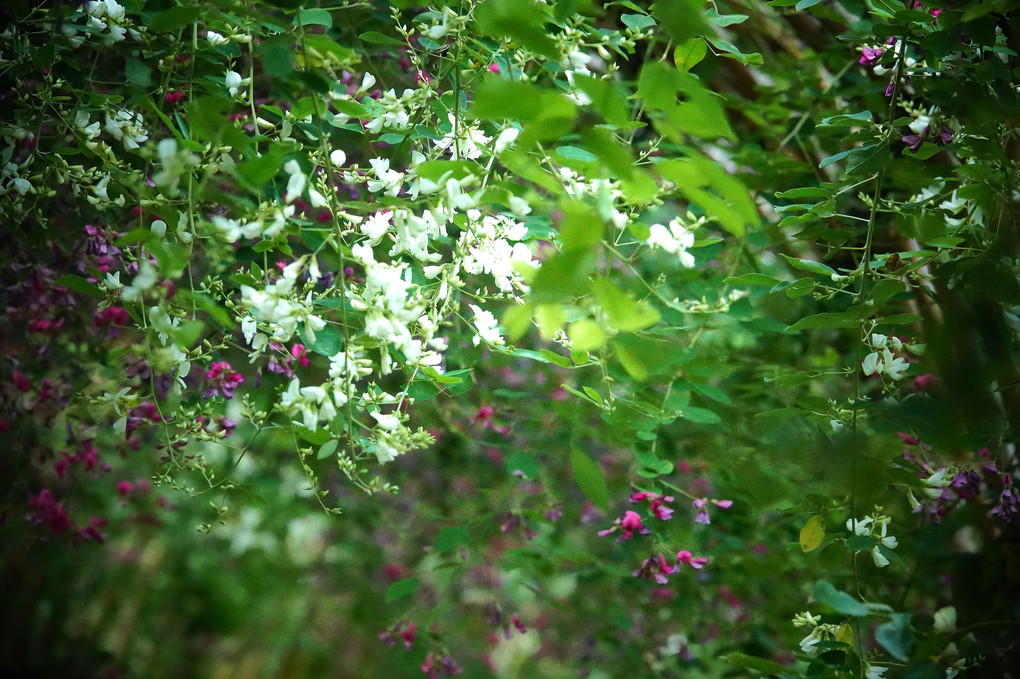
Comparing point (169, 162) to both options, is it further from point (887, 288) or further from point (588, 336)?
point (887, 288)

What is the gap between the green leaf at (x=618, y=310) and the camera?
528 mm

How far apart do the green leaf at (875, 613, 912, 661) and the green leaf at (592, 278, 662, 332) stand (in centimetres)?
39

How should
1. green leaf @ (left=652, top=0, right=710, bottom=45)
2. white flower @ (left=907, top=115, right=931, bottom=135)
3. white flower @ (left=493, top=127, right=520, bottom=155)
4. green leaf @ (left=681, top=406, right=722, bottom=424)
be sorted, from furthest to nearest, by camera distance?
green leaf @ (left=681, top=406, right=722, bottom=424), white flower @ (left=907, top=115, right=931, bottom=135), white flower @ (left=493, top=127, right=520, bottom=155), green leaf @ (left=652, top=0, right=710, bottom=45)

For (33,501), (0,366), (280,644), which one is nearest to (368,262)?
(0,366)

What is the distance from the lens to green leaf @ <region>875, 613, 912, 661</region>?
651mm

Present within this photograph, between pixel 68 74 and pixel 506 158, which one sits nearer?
pixel 506 158

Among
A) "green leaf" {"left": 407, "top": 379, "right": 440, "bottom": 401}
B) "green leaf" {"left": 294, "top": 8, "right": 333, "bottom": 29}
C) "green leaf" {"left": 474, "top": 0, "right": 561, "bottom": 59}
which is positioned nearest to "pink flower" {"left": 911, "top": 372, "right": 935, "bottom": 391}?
"green leaf" {"left": 407, "top": 379, "right": 440, "bottom": 401}

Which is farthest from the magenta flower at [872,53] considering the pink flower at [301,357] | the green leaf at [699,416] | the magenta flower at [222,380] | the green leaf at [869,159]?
the magenta flower at [222,380]

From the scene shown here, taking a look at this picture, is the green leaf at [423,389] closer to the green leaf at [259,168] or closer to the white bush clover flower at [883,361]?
the green leaf at [259,168]

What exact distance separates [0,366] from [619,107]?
1.21 metres

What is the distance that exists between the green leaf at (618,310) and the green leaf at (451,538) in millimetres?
712

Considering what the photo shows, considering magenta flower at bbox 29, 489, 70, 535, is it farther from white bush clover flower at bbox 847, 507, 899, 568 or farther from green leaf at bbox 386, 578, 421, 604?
white bush clover flower at bbox 847, 507, 899, 568

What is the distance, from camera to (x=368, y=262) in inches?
27.0

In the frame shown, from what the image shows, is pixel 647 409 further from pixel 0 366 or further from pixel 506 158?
pixel 0 366
